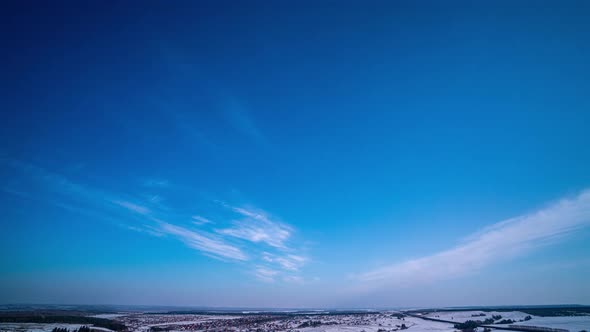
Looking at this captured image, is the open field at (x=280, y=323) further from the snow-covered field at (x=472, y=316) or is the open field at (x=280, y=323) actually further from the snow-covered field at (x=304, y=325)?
the snow-covered field at (x=472, y=316)

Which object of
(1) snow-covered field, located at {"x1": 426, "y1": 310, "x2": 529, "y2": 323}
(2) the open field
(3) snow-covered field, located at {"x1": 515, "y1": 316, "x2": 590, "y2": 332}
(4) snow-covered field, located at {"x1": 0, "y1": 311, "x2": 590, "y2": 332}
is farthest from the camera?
(1) snow-covered field, located at {"x1": 426, "y1": 310, "x2": 529, "y2": 323}

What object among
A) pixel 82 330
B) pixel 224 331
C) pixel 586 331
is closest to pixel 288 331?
pixel 224 331

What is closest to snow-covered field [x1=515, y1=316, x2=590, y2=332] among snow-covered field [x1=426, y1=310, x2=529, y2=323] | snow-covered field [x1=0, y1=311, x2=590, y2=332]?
snow-covered field [x1=0, y1=311, x2=590, y2=332]

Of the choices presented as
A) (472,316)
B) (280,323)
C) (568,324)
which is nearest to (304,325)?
(280,323)

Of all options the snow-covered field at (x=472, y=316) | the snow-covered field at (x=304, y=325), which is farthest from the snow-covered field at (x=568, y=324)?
the snow-covered field at (x=472, y=316)

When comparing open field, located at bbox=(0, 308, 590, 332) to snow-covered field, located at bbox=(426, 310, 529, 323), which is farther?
snow-covered field, located at bbox=(426, 310, 529, 323)

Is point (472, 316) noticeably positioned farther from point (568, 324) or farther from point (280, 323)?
point (280, 323)

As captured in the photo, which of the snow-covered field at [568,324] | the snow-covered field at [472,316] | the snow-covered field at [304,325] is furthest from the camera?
the snow-covered field at [472,316]

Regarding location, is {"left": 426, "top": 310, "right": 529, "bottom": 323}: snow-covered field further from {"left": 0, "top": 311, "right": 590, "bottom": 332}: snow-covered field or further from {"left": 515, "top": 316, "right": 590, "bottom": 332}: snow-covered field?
{"left": 515, "top": 316, "right": 590, "bottom": 332}: snow-covered field

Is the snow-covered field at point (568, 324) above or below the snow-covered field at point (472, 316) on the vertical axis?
above

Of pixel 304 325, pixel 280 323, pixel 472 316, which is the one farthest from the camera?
pixel 472 316

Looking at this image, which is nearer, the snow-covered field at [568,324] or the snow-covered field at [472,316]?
the snow-covered field at [568,324]

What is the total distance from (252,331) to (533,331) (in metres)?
45.8

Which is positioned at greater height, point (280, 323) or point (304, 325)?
point (304, 325)
